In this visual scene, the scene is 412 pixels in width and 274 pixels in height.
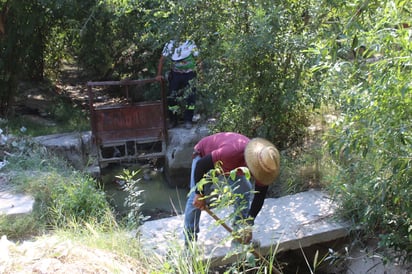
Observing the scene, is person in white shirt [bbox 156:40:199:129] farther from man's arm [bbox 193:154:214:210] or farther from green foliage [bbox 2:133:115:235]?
man's arm [bbox 193:154:214:210]

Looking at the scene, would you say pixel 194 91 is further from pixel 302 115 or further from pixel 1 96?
pixel 1 96

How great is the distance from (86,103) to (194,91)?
3972 mm

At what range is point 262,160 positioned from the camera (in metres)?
3.47

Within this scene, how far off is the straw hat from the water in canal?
2965 mm

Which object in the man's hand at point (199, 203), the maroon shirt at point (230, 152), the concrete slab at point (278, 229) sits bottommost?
the concrete slab at point (278, 229)

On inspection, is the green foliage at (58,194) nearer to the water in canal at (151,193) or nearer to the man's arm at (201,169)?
the man's arm at (201,169)

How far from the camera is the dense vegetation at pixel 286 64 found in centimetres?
302

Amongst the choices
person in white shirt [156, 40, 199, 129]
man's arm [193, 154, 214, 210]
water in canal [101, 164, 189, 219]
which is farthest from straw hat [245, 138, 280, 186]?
person in white shirt [156, 40, 199, 129]

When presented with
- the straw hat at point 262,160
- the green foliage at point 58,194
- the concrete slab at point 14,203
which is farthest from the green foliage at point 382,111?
the concrete slab at point 14,203

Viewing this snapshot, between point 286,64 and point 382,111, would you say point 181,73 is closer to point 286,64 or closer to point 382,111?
point 286,64

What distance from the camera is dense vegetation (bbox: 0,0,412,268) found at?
3.02 m

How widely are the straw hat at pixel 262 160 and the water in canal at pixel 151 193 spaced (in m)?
2.97

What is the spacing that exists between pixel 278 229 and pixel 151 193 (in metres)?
3.12

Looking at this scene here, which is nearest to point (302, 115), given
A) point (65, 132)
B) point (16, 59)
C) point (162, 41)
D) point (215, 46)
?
point (215, 46)
